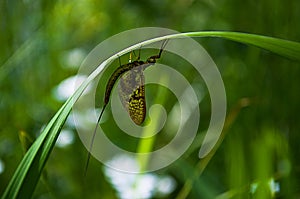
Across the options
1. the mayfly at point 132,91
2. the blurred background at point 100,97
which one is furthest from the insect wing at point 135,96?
the blurred background at point 100,97

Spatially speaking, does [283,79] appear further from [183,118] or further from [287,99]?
[183,118]

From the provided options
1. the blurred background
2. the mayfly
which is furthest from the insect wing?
the blurred background

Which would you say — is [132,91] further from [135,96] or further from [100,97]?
[100,97]

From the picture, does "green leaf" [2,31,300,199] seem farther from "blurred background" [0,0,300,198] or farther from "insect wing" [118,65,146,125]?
"blurred background" [0,0,300,198]

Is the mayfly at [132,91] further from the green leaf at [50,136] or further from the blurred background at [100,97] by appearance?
the blurred background at [100,97]

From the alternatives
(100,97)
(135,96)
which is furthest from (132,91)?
(100,97)

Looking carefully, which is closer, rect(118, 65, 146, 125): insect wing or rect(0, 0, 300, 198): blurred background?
rect(118, 65, 146, 125): insect wing
